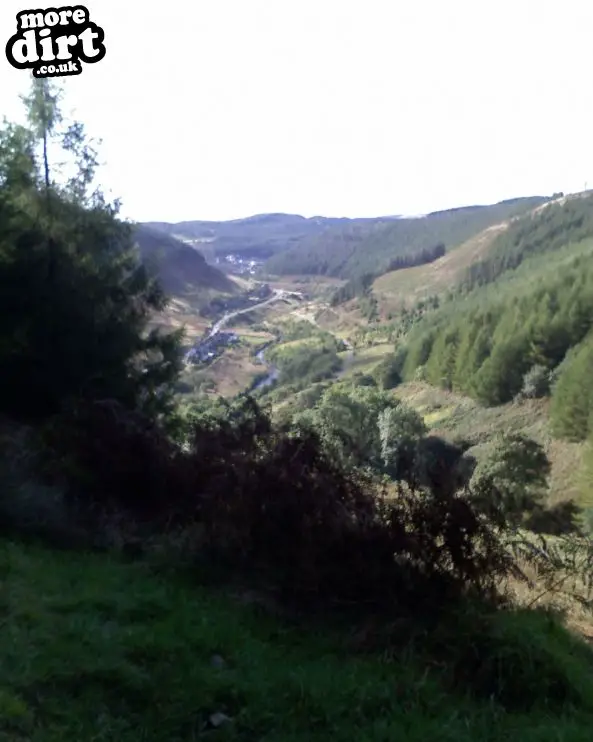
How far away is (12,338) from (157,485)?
449cm

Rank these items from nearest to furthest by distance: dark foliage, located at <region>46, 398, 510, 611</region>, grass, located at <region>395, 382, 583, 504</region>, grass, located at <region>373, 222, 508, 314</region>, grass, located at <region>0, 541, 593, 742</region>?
grass, located at <region>0, 541, 593, 742</region>
dark foliage, located at <region>46, 398, 510, 611</region>
grass, located at <region>395, 382, 583, 504</region>
grass, located at <region>373, 222, 508, 314</region>

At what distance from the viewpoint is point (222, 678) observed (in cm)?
438

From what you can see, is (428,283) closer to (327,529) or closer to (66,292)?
(66,292)

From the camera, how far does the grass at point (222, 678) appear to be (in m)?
3.94

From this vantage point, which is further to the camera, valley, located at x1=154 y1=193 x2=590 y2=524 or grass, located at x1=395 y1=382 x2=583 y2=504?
valley, located at x1=154 y1=193 x2=590 y2=524

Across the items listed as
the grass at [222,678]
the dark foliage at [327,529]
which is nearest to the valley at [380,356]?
the dark foliage at [327,529]

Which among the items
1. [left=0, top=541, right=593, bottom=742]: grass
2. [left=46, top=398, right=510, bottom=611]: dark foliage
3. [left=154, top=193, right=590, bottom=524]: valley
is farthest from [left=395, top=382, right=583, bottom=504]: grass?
[left=0, top=541, right=593, bottom=742]: grass

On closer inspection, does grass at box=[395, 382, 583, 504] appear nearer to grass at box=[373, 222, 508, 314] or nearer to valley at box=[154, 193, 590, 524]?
valley at box=[154, 193, 590, 524]

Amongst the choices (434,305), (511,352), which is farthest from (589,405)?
(434,305)

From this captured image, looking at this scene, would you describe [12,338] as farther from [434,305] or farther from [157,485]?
[434,305]

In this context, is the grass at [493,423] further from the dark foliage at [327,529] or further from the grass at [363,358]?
the dark foliage at [327,529]

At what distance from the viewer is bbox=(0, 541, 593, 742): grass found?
155 inches

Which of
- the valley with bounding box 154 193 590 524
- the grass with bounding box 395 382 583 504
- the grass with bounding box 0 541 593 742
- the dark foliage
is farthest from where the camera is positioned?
the valley with bounding box 154 193 590 524

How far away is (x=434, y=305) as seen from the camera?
156375mm
